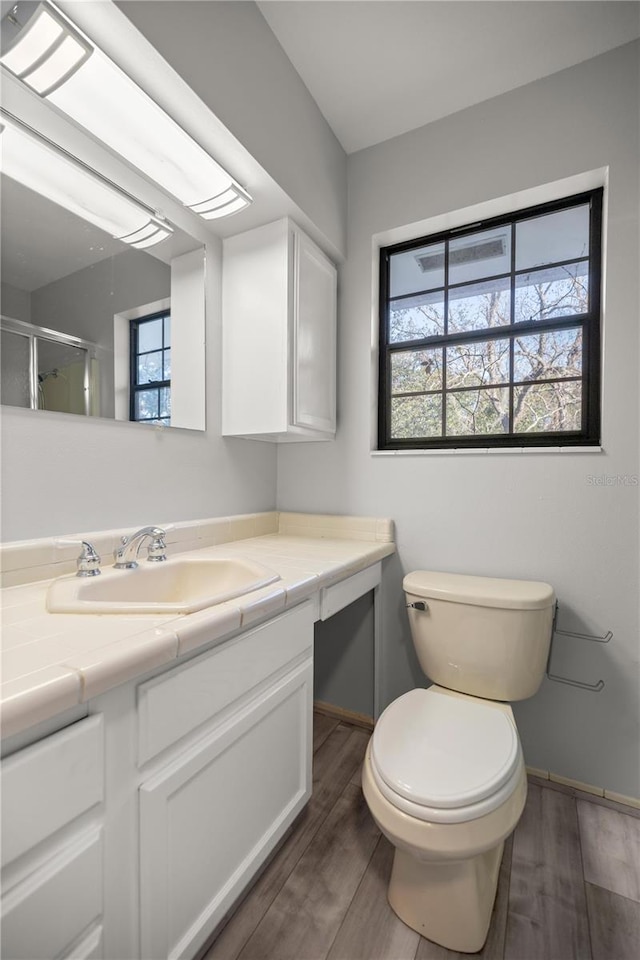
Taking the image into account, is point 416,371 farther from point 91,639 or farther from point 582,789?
point 582,789

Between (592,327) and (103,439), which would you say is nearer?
(103,439)

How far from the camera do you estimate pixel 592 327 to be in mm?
1562

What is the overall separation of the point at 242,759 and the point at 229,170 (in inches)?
69.4

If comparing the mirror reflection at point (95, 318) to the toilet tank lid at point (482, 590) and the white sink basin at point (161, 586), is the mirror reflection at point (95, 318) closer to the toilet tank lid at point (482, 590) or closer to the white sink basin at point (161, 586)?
the white sink basin at point (161, 586)

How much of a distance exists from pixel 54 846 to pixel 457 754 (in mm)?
880

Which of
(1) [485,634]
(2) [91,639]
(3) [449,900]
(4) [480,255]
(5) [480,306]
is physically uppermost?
(4) [480,255]

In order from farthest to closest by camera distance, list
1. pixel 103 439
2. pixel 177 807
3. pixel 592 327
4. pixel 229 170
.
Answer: pixel 592 327
pixel 229 170
pixel 103 439
pixel 177 807

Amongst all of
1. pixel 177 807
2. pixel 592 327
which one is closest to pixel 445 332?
pixel 592 327

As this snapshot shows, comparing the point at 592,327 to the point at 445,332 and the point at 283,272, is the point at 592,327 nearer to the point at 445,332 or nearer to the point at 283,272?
the point at 445,332

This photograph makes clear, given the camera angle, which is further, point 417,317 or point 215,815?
point 417,317

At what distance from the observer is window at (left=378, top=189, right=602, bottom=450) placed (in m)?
1.59

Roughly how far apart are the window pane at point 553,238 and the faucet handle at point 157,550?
173 cm

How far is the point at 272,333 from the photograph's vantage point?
5.32ft

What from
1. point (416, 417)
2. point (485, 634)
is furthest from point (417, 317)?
point (485, 634)
